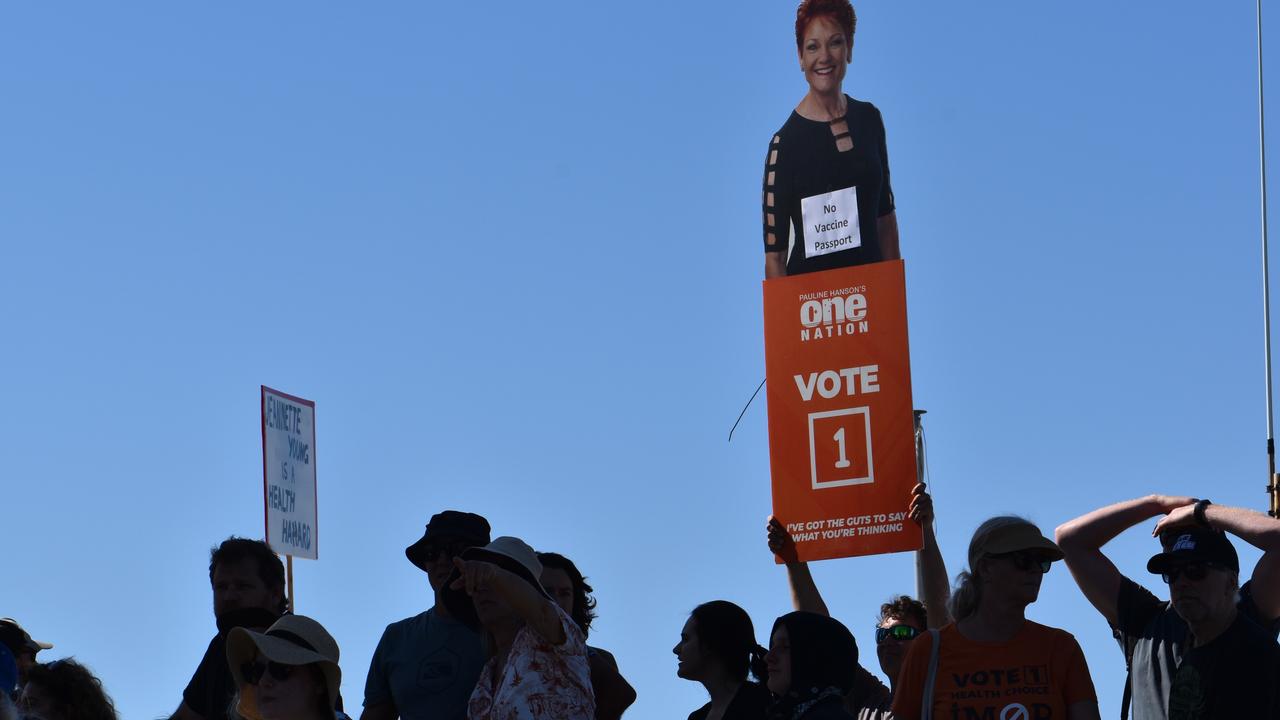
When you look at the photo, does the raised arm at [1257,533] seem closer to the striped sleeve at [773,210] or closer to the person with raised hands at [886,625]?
the person with raised hands at [886,625]

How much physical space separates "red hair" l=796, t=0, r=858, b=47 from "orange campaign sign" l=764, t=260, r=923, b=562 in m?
2.00

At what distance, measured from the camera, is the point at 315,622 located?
4.60 m

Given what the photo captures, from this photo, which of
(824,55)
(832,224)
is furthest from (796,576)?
(824,55)

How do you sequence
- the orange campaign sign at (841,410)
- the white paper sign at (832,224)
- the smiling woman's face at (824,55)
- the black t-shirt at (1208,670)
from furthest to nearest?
the smiling woman's face at (824,55) < the white paper sign at (832,224) < the orange campaign sign at (841,410) < the black t-shirt at (1208,670)

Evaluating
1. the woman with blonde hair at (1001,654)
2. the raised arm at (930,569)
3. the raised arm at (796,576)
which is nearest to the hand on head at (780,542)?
the raised arm at (796,576)

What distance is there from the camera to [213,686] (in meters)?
5.73

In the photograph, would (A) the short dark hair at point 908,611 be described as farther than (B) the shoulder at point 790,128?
No

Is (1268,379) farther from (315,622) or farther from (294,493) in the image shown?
(315,622)

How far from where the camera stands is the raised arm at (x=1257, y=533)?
5223 millimetres

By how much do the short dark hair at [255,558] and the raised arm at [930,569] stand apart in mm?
2166

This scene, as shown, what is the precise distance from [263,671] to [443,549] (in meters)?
1.20

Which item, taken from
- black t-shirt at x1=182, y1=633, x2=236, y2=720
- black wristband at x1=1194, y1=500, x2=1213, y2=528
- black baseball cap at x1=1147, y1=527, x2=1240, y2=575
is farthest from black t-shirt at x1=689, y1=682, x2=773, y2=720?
black t-shirt at x1=182, y1=633, x2=236, y2=720

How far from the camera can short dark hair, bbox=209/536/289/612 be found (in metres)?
5.95

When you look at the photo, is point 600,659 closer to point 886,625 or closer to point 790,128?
point 886,625
